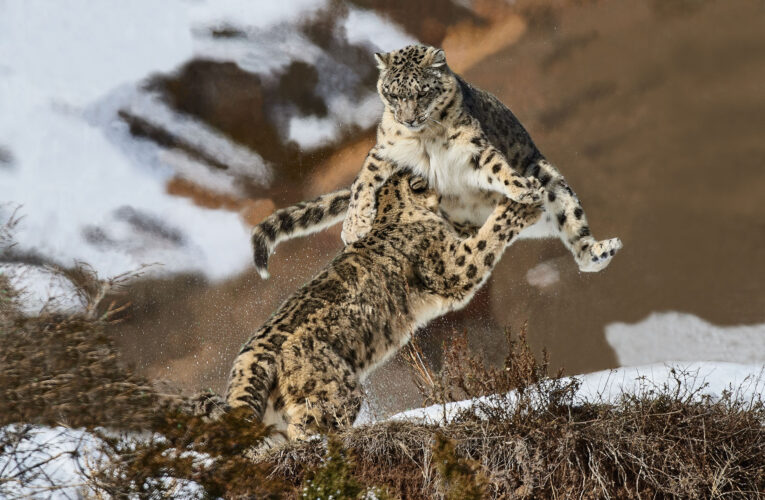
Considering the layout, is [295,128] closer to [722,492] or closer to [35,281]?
[35,281]

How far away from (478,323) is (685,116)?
11.1 ft

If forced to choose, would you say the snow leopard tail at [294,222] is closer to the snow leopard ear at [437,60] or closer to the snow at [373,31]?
the snow leopard ear at [437,60]

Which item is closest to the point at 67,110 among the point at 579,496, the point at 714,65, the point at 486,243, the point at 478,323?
the point at 478,323

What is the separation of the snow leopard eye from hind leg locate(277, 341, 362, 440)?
1.86m

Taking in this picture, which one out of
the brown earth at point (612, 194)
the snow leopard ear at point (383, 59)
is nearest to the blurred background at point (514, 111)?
the brown earth at point (612, 194)

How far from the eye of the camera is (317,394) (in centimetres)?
482

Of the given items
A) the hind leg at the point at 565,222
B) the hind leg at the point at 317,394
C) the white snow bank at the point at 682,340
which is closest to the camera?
the hind leg at the point at 317,394

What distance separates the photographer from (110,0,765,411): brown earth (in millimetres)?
9492

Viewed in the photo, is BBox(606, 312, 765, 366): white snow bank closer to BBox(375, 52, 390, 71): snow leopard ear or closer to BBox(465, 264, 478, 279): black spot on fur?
BBox(465, 264, 478, 279): black spot on fur

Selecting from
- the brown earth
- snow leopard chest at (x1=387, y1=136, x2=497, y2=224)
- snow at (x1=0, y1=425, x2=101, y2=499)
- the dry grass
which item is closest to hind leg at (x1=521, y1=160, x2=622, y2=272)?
snow leopard chest at (x1=387, y1=136, x2=497, y2=224)

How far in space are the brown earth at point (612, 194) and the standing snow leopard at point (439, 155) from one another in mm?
3198

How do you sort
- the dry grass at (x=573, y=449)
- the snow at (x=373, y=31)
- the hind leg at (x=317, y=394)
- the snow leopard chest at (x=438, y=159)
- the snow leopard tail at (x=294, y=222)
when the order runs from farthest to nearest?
the snow at (x=373, y=31)
the snow leopard tail at (x=294, y=222)
the snow leopard chest at (x=438, y=159)
the hind leg at (x=317, y=394)
the dry grass at (x=573, y=449)

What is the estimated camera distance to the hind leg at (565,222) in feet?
21.7

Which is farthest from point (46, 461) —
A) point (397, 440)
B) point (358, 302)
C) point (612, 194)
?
point (612, 194)
